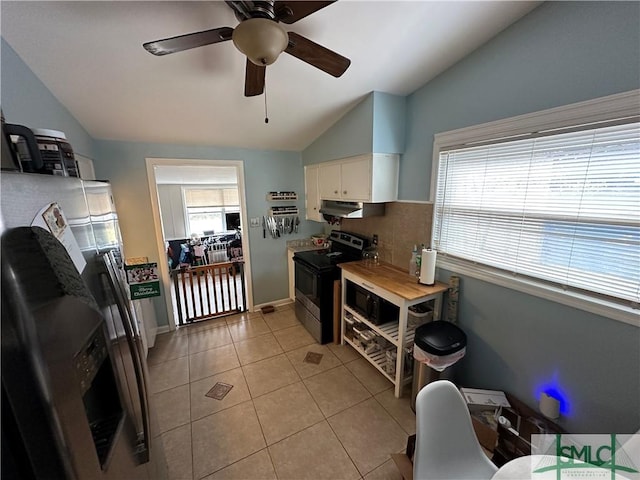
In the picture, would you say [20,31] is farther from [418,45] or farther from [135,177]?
[418,45]

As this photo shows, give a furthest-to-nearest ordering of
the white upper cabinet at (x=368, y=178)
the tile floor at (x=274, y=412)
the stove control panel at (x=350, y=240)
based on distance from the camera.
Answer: the stove control panel at (x=350, y=240)
the white upper cabinet at (x=368, y=178)
the tile floor at (x=274, y=412)

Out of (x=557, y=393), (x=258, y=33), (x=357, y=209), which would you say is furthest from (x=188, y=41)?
(x=557, y=393)

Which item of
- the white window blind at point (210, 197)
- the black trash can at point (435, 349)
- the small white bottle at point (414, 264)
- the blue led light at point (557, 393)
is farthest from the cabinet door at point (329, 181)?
the white window blind at point (210, 197)

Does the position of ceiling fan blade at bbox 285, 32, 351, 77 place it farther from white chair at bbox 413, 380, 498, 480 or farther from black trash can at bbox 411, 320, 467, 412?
black trash can at bbox 411, 320, 467, 412

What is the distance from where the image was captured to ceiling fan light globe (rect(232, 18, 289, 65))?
3.50 ft

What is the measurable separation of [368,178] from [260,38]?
59.2 inches

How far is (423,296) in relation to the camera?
1971 mm

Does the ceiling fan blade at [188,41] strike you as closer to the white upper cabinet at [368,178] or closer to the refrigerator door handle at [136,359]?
the refrigerator door handle at [136,359]

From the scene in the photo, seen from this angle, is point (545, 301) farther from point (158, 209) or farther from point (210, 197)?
point (210, 197)

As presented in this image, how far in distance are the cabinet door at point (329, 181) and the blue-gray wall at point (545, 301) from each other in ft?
3.56

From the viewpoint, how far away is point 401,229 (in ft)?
8.29

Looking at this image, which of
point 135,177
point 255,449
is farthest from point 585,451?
point 135,177

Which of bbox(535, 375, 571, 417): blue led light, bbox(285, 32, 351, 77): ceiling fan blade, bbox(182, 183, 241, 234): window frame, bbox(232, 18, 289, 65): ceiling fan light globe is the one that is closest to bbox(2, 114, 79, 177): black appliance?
bbox(232, 18, 289, 65): ceiling fan light globe

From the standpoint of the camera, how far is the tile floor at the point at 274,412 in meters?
1.62
